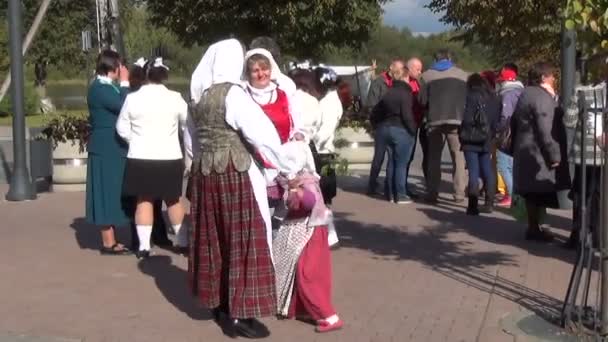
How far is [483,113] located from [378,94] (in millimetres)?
2840

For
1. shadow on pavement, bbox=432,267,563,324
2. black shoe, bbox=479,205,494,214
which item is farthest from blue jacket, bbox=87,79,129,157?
black shoe, bbox=479,205,494,214

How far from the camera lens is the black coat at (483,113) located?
469 inches

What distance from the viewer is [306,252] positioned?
23.5 ft

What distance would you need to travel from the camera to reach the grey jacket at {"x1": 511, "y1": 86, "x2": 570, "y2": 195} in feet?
31.3

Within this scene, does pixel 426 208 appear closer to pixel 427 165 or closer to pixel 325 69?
pixel 427 165

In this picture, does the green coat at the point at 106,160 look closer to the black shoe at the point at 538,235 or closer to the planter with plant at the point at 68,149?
the black shoe at the point at 538,235

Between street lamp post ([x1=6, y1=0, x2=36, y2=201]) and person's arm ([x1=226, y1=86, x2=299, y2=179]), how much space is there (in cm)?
741

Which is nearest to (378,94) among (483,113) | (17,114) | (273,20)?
(483,113)

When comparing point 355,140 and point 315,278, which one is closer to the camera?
point 315,278

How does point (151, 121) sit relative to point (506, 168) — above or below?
above

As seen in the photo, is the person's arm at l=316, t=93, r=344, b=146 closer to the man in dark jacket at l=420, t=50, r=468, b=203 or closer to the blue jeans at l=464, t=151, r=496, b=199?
the blue jeans at l=464, t=151, r=496, b=199

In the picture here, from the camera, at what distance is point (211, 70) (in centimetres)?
706

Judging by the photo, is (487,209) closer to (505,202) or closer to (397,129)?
(505,202)

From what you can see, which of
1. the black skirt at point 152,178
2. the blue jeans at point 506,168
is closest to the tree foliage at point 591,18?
the black skirt at point 152,178
